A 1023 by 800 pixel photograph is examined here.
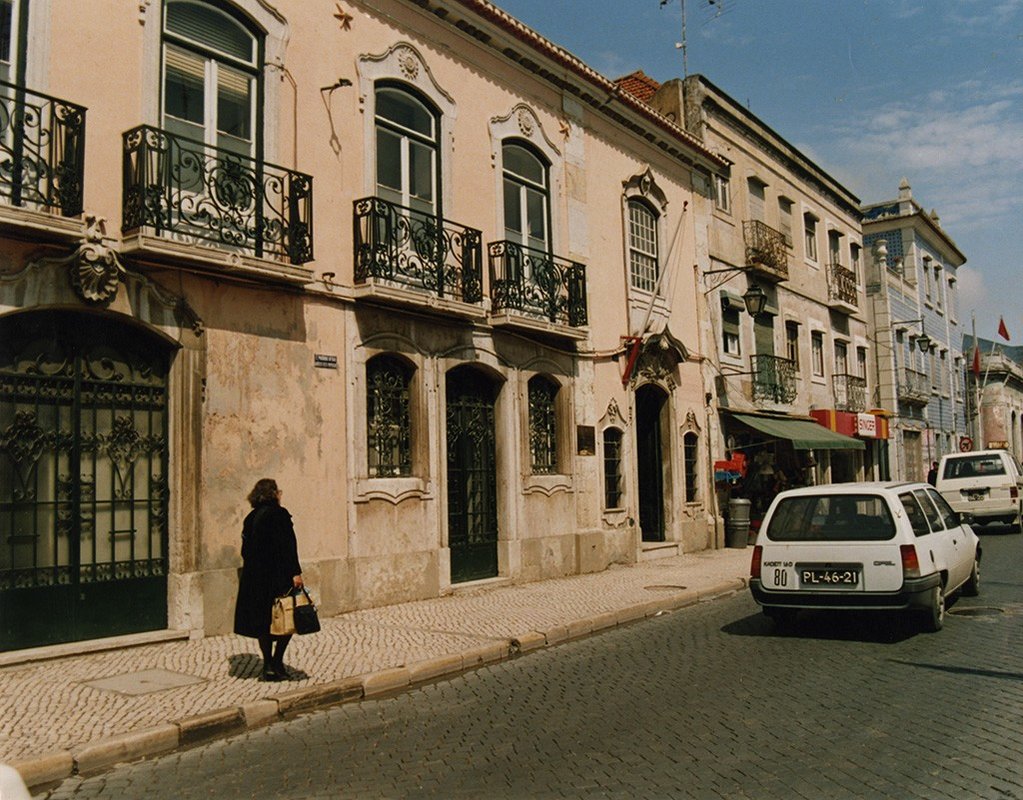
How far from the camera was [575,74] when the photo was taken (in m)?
16.3

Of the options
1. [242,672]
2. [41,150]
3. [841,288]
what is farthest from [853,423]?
[41,150]

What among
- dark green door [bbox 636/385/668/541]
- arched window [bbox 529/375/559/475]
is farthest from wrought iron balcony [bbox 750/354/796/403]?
arched window [bbox 529/375/559/475]

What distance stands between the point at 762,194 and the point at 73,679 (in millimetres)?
20914

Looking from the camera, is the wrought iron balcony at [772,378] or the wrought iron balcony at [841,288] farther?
the wrought iron balcony at [841,288]

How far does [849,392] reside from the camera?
2862cm

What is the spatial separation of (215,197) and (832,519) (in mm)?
7423

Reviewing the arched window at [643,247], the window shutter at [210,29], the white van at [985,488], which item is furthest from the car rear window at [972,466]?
the window shutter at [210,29]

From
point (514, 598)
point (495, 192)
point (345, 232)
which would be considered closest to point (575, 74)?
point (495, 192)

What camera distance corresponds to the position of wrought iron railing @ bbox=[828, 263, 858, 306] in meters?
27.8

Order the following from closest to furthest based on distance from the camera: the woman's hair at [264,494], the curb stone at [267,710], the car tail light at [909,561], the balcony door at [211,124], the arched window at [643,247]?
the curb stone at [267,710], the woman's hair at [264,494], the car tail light at [909,561], the balcony door at [211,124], the arched window at [643,247]

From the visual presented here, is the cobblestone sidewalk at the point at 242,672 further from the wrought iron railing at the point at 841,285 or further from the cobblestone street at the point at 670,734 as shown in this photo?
the wrought iron railing at the point at 841,285

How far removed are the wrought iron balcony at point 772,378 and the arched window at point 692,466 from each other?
121 inches

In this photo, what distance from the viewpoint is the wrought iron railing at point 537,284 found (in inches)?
553

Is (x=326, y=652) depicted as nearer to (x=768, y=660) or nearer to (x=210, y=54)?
(x=768, y=660)
